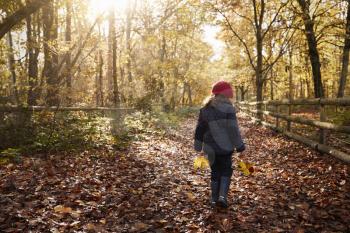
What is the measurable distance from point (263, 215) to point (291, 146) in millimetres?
5681

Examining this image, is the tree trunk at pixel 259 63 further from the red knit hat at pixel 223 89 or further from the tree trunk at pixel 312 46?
the red knit hat at pixel 223 89

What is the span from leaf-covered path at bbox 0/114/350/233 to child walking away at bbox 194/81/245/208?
409 mm

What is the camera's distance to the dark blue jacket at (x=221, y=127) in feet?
18.6

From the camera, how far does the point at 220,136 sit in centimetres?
570

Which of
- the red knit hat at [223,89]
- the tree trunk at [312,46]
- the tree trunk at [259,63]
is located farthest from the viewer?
the tree trunk at [259,63]

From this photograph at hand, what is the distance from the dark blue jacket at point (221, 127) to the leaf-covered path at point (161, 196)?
3.21 feet

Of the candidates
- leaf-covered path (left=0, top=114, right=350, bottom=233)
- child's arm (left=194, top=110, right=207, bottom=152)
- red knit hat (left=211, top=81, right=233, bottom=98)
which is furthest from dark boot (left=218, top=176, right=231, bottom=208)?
red knit hat (left=211, top=81, right=233, bottom=98)

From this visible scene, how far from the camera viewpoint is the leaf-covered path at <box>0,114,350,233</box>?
16.1 ft

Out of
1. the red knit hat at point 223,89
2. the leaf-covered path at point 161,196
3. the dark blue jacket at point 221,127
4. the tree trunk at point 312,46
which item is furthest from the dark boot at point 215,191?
the tree trunk at point 312,46

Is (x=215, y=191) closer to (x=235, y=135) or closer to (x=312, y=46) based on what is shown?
(x=235, y=135)

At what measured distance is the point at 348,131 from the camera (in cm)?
691

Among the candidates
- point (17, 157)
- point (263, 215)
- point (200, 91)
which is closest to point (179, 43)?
point (200, 91)

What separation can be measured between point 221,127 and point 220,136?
0.15 meters

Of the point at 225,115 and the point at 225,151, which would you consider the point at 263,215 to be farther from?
the point at 225,115
